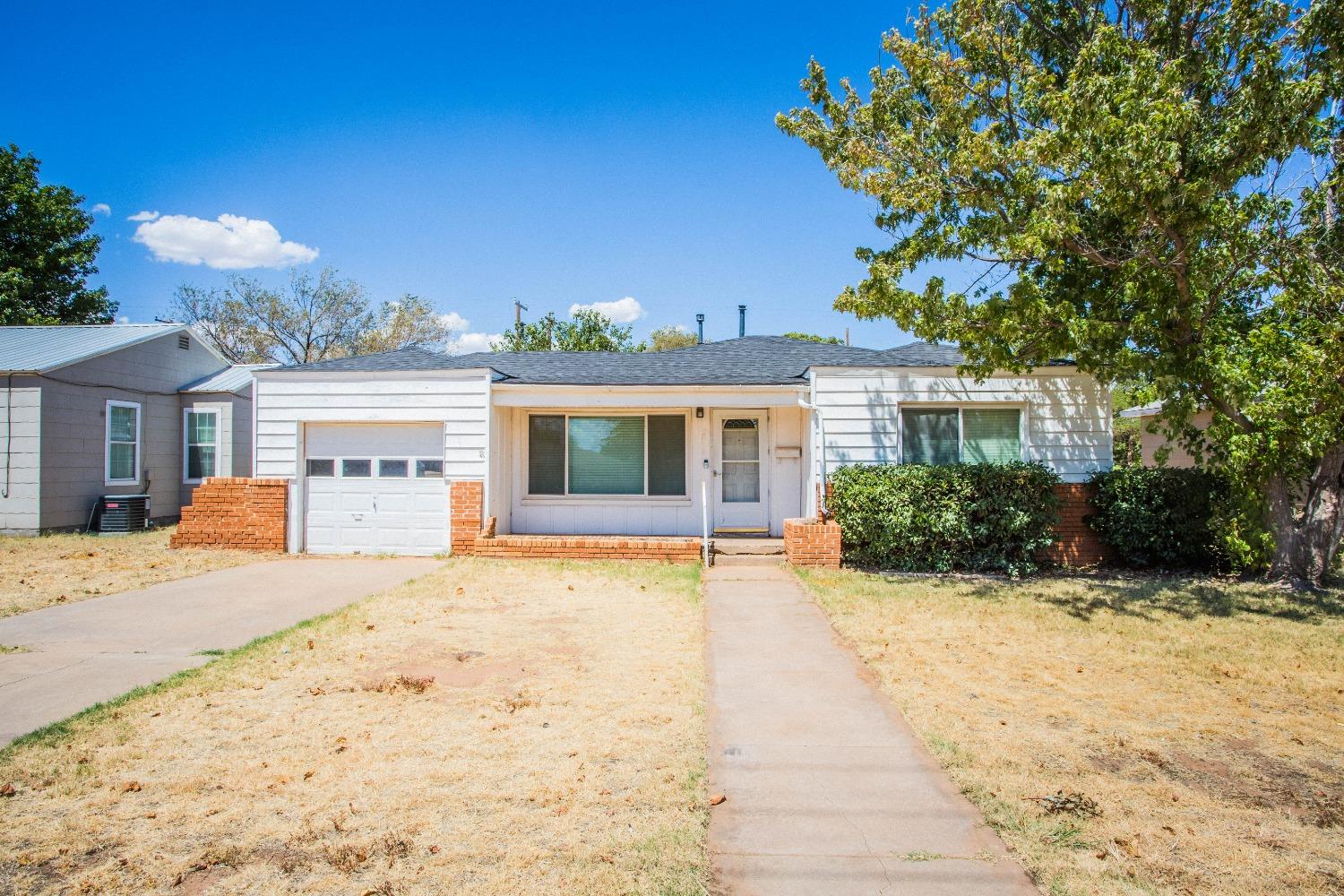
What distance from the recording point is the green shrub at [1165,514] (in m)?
10.5

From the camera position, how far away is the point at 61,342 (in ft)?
52.4

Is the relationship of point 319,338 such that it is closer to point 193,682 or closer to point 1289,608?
point 193,682

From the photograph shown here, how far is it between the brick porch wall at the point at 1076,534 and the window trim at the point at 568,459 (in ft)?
18.9

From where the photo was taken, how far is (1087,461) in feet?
37.0

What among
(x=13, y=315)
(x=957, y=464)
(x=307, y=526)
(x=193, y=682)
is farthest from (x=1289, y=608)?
(x=13, y=315)

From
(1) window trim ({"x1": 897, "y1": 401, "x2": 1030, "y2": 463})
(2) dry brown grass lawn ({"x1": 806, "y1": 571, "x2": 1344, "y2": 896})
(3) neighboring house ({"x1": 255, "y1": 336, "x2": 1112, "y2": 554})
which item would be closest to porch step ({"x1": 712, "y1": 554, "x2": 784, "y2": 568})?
(3) neighboring house ({"x1": 255, "y1": 336, "x2": 1112, "y2": 554})

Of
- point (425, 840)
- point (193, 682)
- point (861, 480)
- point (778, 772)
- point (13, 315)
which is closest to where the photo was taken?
point (425, 840)

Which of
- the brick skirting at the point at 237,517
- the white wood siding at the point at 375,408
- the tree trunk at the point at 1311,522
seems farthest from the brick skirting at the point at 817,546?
the brick skirting at the point at 237,517

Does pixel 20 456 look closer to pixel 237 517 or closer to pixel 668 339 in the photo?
pixel 237 517

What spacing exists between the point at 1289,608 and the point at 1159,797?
6.28 m

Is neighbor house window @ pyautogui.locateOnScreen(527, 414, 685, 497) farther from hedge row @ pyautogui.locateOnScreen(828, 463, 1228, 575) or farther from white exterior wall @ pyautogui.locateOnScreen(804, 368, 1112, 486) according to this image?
hedge row @ pyautogui.locateOnScreen(828, 463, 1228, 575)

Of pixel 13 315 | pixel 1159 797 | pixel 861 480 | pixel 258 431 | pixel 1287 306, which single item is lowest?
pixel 1159 797

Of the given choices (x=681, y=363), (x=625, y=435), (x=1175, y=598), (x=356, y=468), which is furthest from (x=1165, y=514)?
(x=356, y=468)

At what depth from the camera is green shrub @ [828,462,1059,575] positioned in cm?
1029
